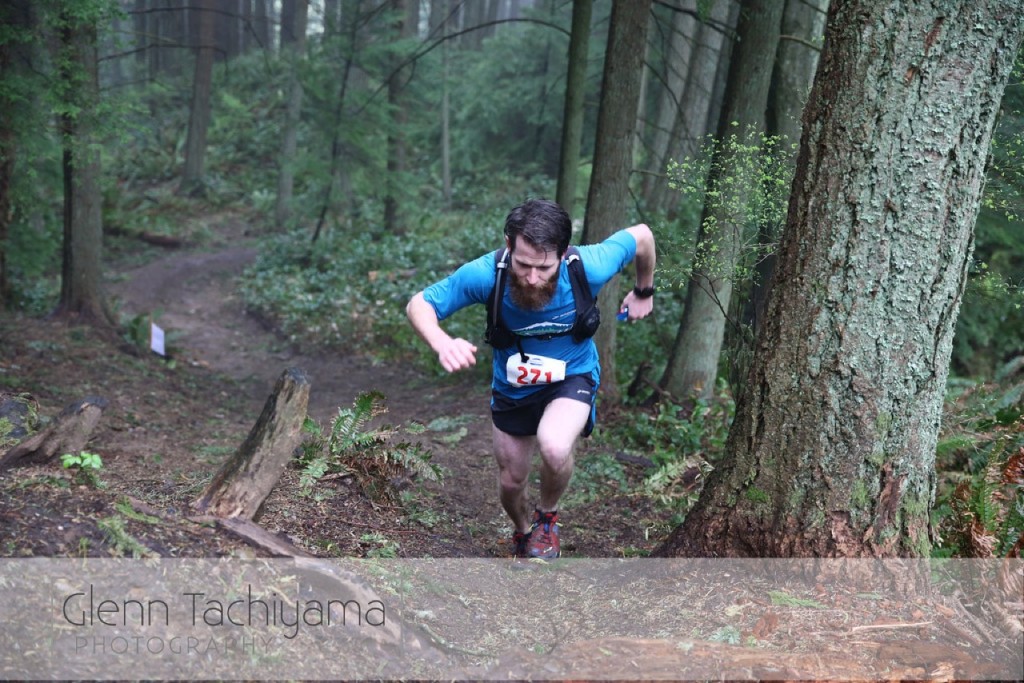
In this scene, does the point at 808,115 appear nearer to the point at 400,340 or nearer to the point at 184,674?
the point at 184,674

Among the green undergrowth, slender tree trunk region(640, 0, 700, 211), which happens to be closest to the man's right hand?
the green undergrowth

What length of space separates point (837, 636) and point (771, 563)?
0.51 metres

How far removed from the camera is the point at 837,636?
138 inches

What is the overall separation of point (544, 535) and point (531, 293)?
1609 millimetres

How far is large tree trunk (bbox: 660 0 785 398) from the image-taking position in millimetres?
6242

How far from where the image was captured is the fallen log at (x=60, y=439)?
4.29m

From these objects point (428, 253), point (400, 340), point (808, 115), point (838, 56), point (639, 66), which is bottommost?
point (400, 340)

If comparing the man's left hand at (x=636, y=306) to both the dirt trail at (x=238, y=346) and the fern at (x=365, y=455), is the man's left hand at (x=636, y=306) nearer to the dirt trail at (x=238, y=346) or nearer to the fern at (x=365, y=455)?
the fern at (x=365, y=455)

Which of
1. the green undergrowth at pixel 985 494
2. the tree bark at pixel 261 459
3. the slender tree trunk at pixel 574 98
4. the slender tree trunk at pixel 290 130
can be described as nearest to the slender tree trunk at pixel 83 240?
the slender tree trunk at pixel 574 98

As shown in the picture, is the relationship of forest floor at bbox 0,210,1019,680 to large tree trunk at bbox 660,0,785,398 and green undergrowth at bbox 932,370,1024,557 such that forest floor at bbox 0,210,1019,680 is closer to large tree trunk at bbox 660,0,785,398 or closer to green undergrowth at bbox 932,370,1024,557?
green undergrowth at bbox 932,370,1024,557

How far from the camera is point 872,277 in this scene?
3676 mm

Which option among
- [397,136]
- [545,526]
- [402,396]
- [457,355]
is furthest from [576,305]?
[397,136]

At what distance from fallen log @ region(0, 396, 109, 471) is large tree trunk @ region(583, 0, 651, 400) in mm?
5355

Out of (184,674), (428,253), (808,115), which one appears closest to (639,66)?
(808,115)
